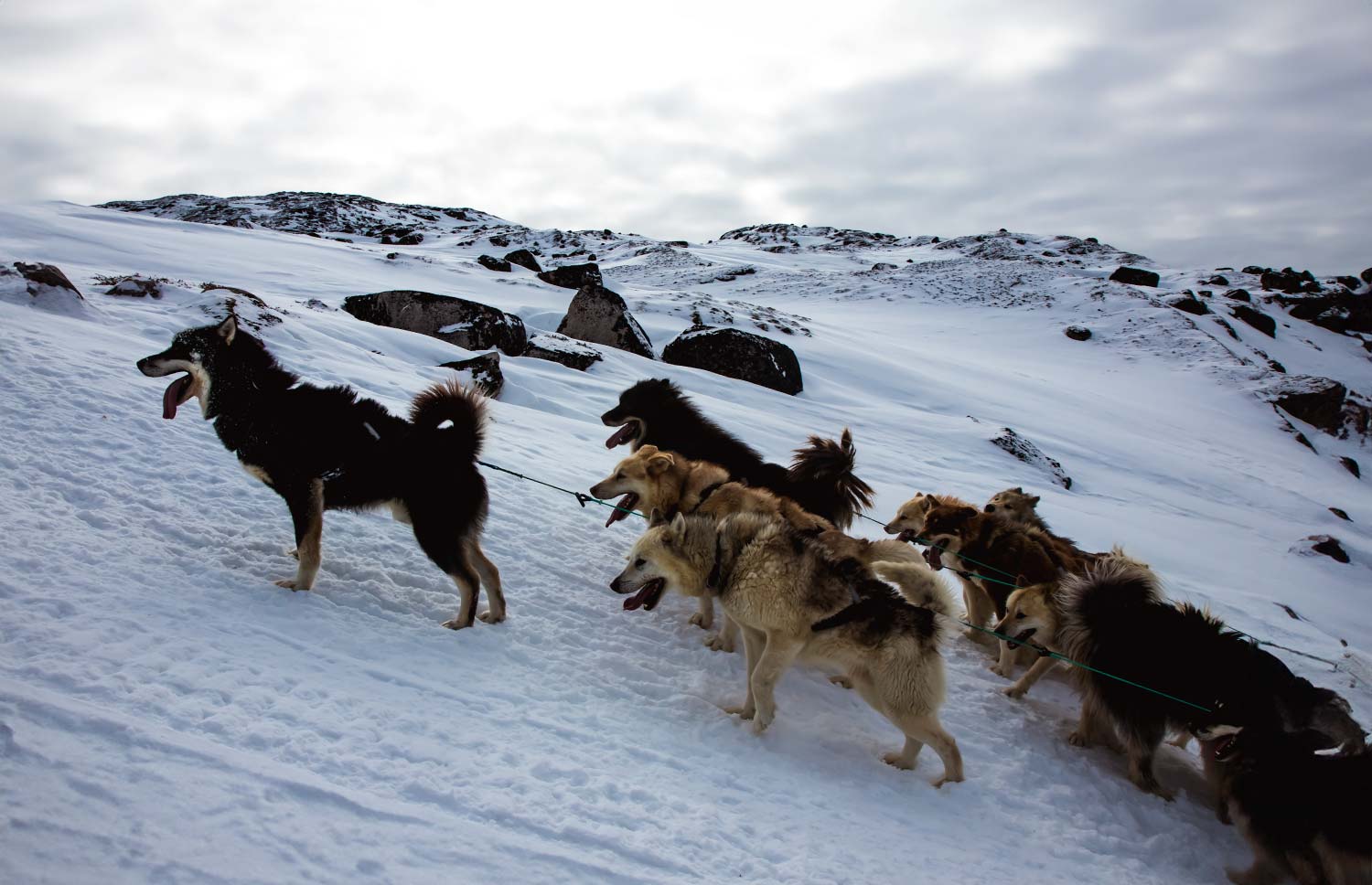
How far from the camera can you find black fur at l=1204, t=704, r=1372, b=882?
3652mm

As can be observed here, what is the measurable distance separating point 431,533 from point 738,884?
8.94 ft

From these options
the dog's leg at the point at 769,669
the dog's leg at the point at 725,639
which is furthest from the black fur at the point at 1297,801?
the dog's leg at the point at 725,639

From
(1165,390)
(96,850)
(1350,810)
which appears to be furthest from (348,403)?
(1165,390)

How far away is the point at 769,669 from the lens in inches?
174

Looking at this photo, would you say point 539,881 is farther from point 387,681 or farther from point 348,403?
point 348,403

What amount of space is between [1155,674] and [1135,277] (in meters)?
52.6

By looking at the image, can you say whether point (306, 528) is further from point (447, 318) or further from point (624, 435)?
point (447, 318)

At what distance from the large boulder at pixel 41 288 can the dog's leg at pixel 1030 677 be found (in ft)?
36.5

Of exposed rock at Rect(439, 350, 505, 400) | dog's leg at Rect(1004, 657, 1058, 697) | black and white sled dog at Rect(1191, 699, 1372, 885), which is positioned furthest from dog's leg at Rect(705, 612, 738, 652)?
exposed rock at Rect(439, 350, 505, 400)

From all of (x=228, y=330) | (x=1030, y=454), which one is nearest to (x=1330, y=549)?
(x=1030, y=454)

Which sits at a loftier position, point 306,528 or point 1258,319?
point 1258,319

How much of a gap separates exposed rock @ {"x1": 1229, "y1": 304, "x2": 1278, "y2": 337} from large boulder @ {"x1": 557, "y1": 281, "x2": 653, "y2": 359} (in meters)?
38.1

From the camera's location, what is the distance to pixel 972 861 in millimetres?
3691

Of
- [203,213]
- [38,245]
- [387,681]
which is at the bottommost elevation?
[387,681]
